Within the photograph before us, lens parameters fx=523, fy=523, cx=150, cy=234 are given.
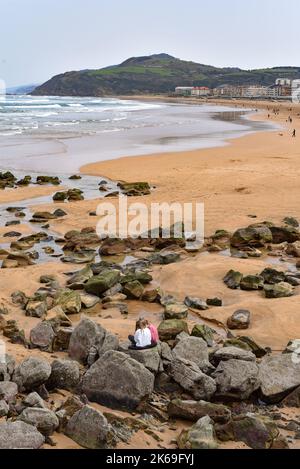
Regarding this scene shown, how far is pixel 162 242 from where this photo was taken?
15664 millimetres

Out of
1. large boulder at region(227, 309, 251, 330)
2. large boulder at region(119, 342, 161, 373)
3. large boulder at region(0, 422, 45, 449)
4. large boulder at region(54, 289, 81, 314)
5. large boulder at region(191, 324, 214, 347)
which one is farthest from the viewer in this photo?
large boulder at region(54, 289, 81, 314)

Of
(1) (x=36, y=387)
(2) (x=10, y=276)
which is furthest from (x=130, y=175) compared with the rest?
(1) (x=36, y=387)

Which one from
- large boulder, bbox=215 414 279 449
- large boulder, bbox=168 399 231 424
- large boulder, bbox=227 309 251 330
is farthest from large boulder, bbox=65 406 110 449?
large boulder, bbox=227 309 251 330

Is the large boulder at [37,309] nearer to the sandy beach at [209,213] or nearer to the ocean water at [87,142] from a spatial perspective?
the sandy beach at [209,213]

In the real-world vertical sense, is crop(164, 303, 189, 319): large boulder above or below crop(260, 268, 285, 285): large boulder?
below

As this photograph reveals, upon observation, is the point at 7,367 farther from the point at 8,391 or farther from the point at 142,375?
the point at 142,375

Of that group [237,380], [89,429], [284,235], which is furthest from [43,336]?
[284,235]

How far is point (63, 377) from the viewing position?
751 centimetres

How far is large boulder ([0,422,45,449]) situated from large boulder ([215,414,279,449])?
2.21 meters

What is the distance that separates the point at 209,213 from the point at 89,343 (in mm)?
11700

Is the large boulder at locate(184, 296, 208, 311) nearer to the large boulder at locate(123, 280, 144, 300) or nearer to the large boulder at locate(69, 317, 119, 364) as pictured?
the large boulder at locate(123, 280, 144, 300)

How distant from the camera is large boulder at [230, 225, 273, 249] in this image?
15422mm

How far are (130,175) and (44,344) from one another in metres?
20.3

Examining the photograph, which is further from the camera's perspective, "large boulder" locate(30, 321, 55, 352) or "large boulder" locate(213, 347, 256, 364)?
"large boulder" locate(30, 321, 55, 352)
